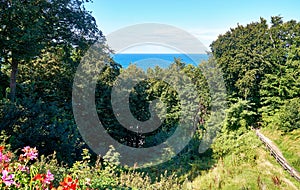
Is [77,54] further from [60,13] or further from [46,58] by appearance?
[60,13]

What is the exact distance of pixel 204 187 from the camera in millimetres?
8562

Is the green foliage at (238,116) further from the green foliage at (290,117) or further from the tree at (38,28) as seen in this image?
the tree at (38,28)

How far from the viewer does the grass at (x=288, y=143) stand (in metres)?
10.4

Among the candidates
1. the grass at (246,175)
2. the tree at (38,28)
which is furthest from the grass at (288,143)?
the tree at (38,28)

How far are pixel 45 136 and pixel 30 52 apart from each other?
2590 mm

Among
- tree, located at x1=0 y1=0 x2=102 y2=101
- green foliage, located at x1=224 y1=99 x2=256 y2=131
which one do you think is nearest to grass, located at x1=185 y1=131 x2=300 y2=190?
green foliage, located at x1=224 y1=99 x2=256 y2=131

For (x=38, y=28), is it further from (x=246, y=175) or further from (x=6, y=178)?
(x=246, y=175)

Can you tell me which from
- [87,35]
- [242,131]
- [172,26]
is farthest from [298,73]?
[87,35]

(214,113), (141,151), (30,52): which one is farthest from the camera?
(214,113)

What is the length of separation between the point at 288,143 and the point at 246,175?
3955mm

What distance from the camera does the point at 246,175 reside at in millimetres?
9227

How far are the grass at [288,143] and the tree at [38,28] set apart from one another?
923 cm

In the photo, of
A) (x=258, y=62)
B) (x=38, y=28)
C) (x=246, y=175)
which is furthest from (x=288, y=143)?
(x=38, y=28)

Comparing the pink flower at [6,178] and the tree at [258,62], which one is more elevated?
the tree at [258,62]
